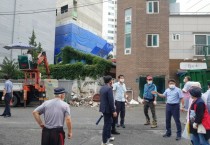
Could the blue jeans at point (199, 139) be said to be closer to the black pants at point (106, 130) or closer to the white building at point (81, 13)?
the black pants at point (106, 130)

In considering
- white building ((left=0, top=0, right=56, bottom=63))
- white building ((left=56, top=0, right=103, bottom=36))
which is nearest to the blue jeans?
white building ((left=0, top=0, right=56, bottom=63))

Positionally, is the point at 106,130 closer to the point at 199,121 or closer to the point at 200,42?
the point at 199,121

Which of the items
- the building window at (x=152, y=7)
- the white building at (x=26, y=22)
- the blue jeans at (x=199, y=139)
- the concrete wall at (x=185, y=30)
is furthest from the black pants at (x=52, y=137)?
the white building at (x=26, y=22)

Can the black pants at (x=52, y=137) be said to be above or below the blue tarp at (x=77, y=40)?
below

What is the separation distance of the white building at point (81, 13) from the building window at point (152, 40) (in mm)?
34313

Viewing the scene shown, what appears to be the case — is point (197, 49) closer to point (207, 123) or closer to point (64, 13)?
point (207, 123)

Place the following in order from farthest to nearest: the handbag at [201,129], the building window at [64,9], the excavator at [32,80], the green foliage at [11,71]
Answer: the building window at [64,9] < the green foliage at [11,71] < the excavator at [32,80] < the handbag at [201,129]

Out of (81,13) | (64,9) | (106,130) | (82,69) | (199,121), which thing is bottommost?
(106,130)

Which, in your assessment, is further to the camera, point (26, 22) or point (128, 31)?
point (26, 22)

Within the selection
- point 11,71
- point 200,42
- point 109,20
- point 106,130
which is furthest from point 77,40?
point 109,20

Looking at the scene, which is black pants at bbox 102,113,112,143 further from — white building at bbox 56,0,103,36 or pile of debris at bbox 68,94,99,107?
white building at bbox 56,0,103,36

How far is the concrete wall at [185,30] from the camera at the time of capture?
23938mm

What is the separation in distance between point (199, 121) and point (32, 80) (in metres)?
15.1

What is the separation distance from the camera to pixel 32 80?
19.6 meters
